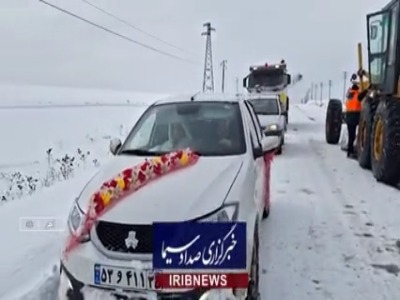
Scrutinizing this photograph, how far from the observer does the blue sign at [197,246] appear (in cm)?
268

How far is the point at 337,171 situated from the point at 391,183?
1921 millimetres

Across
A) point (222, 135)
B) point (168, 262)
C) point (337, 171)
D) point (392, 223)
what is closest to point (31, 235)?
point (222, 135)

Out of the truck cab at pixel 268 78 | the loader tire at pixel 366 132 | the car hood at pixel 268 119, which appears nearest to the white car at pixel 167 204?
the loader tire at pixel 366 132

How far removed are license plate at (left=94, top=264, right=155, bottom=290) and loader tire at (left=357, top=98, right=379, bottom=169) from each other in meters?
7.57

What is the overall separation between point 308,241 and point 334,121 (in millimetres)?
10052

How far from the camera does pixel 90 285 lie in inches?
113

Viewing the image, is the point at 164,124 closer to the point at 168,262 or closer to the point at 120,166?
the point at 120,166

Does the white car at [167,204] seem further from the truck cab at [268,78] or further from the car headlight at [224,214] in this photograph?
the truck cab at [268,78]

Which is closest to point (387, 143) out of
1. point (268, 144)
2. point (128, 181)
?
point (268, 144)

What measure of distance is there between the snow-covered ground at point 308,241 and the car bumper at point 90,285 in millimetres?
726

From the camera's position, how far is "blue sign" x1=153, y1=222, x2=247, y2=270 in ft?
8.80

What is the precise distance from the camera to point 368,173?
9562 millimetres

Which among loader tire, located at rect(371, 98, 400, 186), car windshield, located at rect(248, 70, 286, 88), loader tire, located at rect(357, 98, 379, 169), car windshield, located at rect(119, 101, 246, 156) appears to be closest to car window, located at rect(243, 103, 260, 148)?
car windshield, located at rect(119, 101, 246, 156)

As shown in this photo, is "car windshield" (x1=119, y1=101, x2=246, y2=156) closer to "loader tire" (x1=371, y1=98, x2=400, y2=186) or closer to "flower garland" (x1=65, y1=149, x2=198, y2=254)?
"flower garland" (x1=65, y1=149, x2=198, y2=254)
